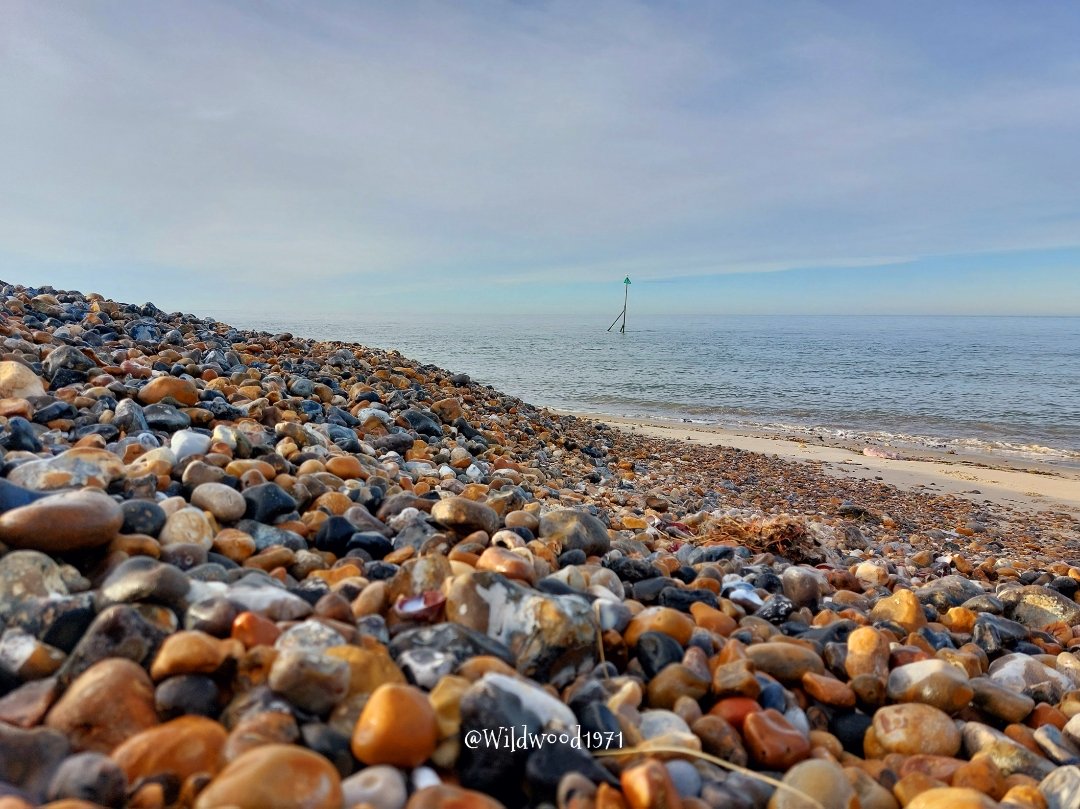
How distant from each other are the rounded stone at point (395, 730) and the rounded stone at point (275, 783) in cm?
10

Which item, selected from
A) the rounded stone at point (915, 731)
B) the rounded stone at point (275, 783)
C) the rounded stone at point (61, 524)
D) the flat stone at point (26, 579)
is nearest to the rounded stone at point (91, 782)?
the rounded stone at point (275, 783)

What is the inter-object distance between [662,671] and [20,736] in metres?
1.39

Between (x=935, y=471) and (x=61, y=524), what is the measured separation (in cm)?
1025

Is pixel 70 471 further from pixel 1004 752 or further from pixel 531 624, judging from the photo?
pixel 1004 752

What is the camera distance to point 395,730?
1.20 meters

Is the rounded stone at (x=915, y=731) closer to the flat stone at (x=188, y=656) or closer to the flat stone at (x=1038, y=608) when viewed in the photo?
the flat stone at (x=188, y=656)

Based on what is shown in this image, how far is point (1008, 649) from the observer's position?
8.72 feet

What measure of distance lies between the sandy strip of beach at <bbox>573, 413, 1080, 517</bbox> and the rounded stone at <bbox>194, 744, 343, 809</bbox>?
8.65m

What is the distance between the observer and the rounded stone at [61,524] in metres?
1.66

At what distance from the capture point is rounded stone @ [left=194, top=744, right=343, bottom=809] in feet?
3.32

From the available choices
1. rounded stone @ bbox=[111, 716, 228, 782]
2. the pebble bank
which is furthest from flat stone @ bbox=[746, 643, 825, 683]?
rounded stone @ bbox=[111, 716, 228, 782]

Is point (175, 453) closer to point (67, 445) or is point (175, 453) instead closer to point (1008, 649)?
point (67, 445)

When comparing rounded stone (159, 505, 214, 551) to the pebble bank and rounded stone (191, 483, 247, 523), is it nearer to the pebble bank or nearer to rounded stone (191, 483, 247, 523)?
the pebble bank

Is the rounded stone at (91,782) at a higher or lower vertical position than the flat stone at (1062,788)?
higher
